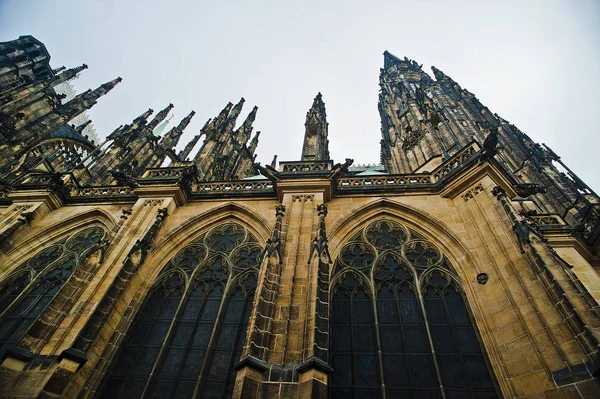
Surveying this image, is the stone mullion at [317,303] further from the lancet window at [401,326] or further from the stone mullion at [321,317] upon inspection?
the lancet window at [401,326]

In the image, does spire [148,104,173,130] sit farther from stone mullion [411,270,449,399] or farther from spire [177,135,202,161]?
stone mullion [411,270,449,399]

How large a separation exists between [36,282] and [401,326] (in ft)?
29.8

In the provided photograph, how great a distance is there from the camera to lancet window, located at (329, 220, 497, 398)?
17.8 feet

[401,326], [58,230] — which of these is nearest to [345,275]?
[401,326]

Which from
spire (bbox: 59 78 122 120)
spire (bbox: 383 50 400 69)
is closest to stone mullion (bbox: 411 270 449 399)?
spire (bbox: 59 78 122 120)

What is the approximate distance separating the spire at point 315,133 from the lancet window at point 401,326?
4451 millimetres

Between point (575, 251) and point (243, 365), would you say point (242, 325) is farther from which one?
point (575, 251)

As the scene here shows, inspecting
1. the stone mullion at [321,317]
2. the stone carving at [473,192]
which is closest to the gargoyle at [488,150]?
the stone carving at [473,192]

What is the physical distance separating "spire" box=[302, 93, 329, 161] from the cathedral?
8.3 inches

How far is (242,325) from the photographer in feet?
21.9

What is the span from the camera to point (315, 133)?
41.6 feet

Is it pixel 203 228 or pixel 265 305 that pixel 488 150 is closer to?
pixel 265 305

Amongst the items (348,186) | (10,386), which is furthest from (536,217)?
(10,386)

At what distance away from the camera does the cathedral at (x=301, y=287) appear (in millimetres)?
5137
